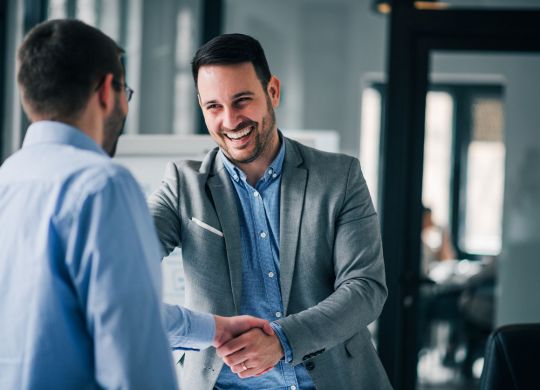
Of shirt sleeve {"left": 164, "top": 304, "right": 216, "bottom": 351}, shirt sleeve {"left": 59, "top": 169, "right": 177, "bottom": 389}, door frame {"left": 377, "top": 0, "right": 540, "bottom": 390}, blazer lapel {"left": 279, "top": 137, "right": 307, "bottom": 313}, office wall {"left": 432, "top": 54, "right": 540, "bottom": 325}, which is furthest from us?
office wall {"left": 432, "top": 54, "right": 540, "bottom": 325}

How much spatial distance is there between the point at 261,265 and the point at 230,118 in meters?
0.34

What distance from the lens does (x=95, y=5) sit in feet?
13.0

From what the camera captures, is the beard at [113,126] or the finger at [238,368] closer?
the beard at [113,126]

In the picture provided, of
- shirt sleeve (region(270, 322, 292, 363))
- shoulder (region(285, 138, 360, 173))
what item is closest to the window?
shoulder (region(285, 138, 360, 173))

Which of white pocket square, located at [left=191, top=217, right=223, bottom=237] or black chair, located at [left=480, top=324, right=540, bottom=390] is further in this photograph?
white pocket square, located at [left=191, top=217, right=223, bottom=237]

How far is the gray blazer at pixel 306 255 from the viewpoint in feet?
5.42

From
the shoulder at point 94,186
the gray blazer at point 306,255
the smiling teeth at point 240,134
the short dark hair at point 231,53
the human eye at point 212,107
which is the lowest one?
the gray blazer at point 306,255

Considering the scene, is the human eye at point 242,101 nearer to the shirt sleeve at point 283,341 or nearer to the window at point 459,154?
the shirt sleeve at point 283,341

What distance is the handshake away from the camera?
1516mm

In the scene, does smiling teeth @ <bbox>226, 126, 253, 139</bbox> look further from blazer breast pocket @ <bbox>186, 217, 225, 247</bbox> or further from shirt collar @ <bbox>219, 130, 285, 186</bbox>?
blazer breast pocket @ <bbox>186, 217, 225, 247</bbox>

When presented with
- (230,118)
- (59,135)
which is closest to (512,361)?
(230,118)

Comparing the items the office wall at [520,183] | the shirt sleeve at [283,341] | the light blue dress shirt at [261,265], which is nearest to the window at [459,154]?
the office wall at [520,183]

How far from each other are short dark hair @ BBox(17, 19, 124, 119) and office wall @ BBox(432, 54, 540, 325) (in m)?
2.55

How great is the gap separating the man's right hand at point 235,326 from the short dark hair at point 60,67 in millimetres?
612
